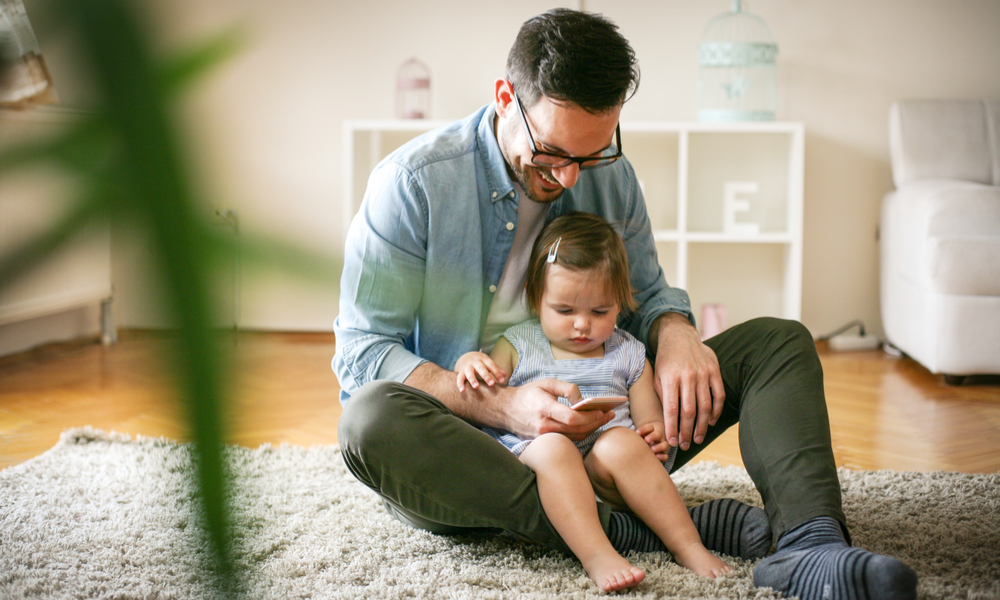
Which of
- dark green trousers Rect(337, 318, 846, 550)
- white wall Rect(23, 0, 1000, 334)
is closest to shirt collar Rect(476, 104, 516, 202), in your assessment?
dark green trousers Rect(337, 318, 846, 550)

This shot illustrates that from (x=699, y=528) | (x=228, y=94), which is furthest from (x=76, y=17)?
(x=699, y=528)

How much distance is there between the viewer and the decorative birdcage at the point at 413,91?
8.96ft

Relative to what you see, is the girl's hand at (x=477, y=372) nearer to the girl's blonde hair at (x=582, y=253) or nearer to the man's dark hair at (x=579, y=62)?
the girl's blonde hair at (x=582, y=253)

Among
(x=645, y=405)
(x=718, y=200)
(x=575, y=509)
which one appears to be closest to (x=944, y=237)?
(x=718, y=200)

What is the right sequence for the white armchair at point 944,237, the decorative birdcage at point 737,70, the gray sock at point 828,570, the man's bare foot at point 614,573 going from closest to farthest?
the gray sock at point 828,570 < the man's bare foot at point 614,573 < the white armchair at point 944,237 < the decorative birdcage at point 737,70

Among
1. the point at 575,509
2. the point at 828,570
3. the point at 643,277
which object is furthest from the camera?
the point at 643,277

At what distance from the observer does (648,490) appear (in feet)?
3.18

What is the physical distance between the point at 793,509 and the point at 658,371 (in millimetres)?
254

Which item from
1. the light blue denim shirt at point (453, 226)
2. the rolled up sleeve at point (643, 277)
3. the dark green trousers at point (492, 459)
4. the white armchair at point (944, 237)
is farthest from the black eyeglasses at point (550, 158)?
the white armchair at point (944, 237)

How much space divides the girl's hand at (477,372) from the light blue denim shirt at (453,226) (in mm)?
40

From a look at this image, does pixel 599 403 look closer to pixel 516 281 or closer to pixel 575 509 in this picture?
pixel 575 509

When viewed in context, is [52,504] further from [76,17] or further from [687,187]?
[687,187]

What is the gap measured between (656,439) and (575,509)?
17 centimetres

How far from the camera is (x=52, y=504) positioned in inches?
46.9
